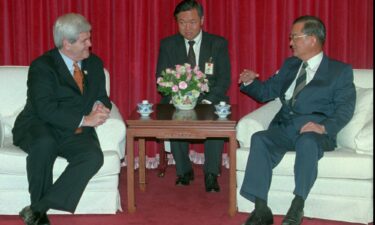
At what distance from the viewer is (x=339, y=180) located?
410cm

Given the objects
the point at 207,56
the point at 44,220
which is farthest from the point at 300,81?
the point at 44,220

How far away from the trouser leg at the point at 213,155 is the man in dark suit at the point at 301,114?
1.63 ft

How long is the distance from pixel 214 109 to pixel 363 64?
1.40 meters

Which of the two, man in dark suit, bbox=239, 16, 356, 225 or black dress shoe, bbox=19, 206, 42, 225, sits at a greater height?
man in dark suit, bbox=239, 16, 356, 225

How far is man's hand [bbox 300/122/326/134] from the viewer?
420 cm

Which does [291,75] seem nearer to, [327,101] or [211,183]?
[327,101]

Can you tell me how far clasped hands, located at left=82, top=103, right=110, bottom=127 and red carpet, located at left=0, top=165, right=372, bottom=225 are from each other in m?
Answer: 0.57

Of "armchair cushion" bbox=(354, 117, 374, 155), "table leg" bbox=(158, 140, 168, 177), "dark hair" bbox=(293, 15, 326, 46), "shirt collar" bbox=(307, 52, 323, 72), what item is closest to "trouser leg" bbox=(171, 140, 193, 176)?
"table leg" bbox=(158, 140, 168, 177)

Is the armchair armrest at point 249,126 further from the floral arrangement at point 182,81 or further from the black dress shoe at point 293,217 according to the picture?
the black dress shoe at point 293,217

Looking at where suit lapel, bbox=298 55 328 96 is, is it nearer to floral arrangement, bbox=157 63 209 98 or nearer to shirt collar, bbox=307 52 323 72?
shirt collar, bbox=307 52 323 72

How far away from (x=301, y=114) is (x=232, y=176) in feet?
1.96

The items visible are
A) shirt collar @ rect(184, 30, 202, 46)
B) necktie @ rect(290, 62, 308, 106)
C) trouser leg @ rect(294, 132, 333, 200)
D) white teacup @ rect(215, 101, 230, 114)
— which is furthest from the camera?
shirt collar @ rect(184, 30, 202, 46)

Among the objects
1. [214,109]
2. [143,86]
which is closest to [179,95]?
[214,109]

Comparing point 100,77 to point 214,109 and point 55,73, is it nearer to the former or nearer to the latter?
point 55,73
